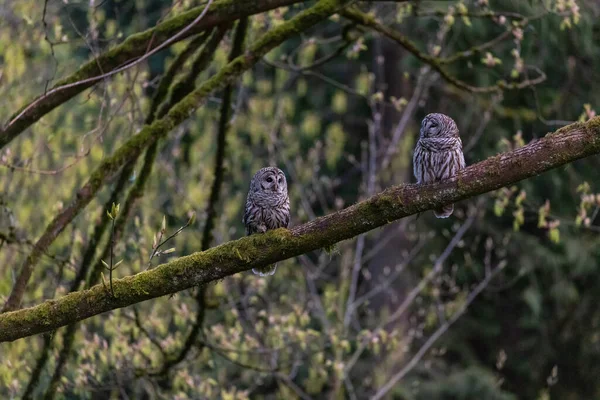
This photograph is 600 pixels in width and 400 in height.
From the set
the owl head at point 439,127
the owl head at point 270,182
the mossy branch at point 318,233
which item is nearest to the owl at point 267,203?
the owl head at point 270,182

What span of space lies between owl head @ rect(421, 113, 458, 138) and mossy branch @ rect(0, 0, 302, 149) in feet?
4.00

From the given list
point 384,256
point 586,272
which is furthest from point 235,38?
point 586,272

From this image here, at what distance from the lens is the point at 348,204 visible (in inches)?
658

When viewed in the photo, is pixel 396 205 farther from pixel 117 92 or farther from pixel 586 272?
pixel 586 272

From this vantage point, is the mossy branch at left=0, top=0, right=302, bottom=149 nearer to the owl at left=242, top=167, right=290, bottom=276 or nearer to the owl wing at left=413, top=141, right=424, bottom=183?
the owl at left=242, top=167, right=290, bottom=276

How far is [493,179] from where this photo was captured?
4.46 m

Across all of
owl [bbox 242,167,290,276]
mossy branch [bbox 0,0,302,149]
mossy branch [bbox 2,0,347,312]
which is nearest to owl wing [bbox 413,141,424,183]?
owl [bbox 242,167,290,276]

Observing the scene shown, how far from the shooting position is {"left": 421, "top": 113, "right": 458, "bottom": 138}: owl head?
6.42 metres

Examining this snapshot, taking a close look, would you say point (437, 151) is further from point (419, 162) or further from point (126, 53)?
point (126, 53)

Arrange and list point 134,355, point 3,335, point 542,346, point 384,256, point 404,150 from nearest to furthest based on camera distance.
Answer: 1. point 3,335
2. point 134,355
3. point 404,150
4. point 384,256
5. point 542,346

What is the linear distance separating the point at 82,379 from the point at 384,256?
7.83 m

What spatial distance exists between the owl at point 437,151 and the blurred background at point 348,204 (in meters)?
1.49

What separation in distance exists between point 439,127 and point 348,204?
10.3m

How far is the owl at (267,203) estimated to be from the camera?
6258 mm
